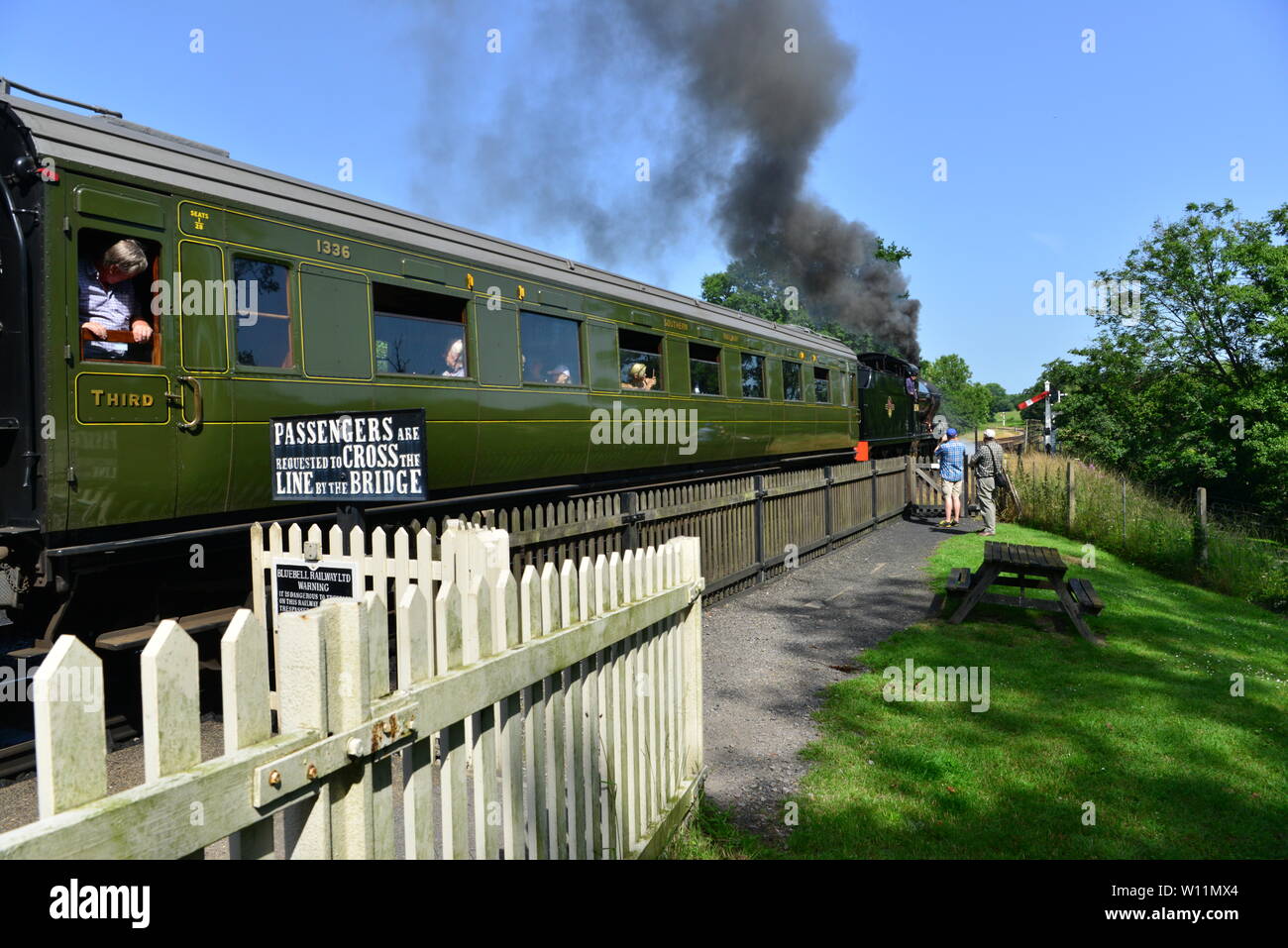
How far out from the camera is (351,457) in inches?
173

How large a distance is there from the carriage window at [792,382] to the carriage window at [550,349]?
607cm

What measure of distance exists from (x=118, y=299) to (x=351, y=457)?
1.84 m

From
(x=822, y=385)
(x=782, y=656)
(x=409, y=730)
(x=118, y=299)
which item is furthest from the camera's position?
(x=822, y=385)

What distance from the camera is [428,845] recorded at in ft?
6.74

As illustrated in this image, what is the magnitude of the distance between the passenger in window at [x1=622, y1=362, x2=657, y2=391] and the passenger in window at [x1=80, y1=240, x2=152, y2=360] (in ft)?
17.6

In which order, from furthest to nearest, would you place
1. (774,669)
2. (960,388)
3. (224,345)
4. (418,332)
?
(960,388) < (418,332) < (774,669) < (224,345)

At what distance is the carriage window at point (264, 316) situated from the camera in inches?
216

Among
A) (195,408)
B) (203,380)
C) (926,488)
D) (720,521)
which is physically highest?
(203,380)

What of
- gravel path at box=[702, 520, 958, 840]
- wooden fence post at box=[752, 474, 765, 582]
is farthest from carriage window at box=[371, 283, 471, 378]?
wooden fence post at box=[752, 474, 765, 582]

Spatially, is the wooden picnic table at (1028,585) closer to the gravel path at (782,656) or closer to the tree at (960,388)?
the gravel path at (782,656)

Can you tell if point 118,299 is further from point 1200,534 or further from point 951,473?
point 951,473

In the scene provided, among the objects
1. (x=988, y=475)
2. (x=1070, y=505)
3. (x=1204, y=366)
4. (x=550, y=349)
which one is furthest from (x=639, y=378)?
(x=1204, y=366)

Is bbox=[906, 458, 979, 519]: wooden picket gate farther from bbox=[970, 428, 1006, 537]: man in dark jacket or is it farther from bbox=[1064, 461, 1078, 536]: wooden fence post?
bbox=[970, 428, 1006, 537]: man in dark jacket
